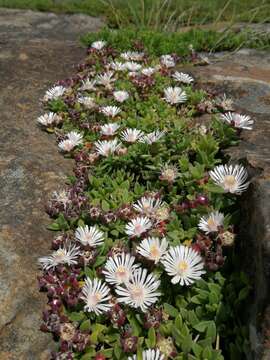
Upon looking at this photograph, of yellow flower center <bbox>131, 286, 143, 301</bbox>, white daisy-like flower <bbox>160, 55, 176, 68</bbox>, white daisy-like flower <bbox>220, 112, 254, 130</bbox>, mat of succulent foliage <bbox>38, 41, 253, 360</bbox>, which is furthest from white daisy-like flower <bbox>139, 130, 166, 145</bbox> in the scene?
white daisy-like flower <bbox>160, 55, 176, 68</bbox>

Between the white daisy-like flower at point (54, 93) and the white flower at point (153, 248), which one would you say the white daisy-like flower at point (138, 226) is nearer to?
the white flower at point (153, 248)

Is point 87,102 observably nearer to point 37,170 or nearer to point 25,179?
point 37,170

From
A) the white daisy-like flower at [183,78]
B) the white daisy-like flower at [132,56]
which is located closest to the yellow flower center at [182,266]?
the white daisy-like flower at [183,78]

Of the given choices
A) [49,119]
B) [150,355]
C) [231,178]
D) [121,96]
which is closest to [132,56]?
[121,96]

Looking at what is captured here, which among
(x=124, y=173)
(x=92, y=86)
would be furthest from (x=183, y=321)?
(x=92, y=86)

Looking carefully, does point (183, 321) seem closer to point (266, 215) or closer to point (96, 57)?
point (266, 215)
